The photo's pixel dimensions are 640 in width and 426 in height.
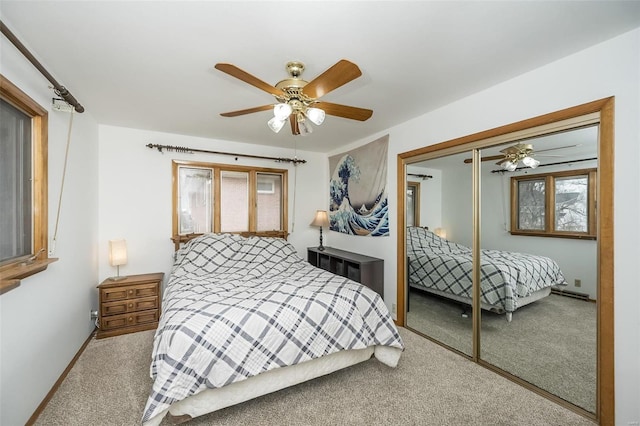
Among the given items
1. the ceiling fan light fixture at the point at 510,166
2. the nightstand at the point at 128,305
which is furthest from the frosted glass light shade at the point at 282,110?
the nightstand at the point at 128,305

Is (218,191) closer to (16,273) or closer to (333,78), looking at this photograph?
(16,273)

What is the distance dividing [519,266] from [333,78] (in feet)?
7.23

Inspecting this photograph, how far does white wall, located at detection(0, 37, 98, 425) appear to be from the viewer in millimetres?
1532

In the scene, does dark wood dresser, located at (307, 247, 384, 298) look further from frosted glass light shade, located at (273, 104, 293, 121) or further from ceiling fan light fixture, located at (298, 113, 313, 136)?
frosted glass light shade, located at (273, 104, 293, 121)

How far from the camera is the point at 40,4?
1.40 m

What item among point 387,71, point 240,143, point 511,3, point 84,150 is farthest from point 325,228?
point 511,3

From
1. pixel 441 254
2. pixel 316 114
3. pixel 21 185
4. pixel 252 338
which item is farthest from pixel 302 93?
pixel 441 254

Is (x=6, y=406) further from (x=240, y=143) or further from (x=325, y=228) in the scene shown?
(x=325, y=228)

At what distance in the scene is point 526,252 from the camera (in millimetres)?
2258

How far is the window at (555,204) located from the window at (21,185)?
11.2 ft

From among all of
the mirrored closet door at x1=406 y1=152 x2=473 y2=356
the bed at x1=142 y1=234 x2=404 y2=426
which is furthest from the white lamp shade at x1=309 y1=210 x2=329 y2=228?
the bed at x1=142 y1=234 x2=404 y2=426

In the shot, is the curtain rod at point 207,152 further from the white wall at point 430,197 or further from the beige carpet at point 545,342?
the beige carpet at point 545,342

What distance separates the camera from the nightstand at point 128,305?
288 cm

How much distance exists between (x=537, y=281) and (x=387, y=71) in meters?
2.11
